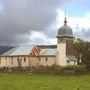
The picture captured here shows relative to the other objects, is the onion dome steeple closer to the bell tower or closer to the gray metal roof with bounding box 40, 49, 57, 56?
the bell tower

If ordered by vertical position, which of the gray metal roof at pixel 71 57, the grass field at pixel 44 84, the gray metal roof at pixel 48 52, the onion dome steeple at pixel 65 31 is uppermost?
the onion dome steeple at pixel 65 31

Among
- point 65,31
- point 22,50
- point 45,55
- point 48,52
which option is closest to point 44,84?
point 45,55

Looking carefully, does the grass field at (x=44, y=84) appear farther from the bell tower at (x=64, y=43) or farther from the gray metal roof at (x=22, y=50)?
the gray metal roof at (x=22, y=50)

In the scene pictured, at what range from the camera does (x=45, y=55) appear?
76625mm

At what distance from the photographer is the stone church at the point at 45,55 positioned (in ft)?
247

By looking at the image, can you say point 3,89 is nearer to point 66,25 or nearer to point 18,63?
point 18,63

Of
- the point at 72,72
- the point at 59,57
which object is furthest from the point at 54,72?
the point at 59,57

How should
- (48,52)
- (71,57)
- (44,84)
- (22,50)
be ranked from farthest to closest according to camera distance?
(22,50) < (48,52) < (71,57) < (44,84)

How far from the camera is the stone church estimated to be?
7541 cm

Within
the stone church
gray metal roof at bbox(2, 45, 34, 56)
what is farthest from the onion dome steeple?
gray metal roof at bbox(2, 45, 34, 56)

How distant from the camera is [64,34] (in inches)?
3137

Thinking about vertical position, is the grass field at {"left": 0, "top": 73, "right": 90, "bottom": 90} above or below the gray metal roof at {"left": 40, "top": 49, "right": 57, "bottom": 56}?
below

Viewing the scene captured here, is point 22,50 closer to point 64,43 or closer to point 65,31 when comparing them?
point 64,43

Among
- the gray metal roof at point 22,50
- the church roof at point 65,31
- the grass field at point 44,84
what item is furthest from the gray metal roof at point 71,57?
the grass field at point 44,84
